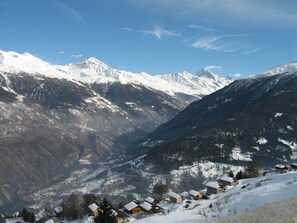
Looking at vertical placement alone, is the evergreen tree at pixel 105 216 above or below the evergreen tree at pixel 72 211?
above

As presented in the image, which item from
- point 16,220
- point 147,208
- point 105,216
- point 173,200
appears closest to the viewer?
point 105,216

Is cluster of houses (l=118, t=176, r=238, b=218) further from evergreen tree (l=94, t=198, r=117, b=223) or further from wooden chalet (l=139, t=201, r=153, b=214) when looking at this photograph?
evergreen tree (l=94, t=198, r=117, b=223)

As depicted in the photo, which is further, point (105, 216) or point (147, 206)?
point (147, 206)

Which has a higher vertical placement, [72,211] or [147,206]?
[72,211]

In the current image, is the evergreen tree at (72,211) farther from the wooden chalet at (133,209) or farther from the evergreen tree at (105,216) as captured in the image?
the evergreen tree at (105,216)

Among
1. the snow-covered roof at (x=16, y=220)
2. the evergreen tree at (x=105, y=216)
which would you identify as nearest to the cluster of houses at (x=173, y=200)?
the snow-covered roof at (x=16, y=220)

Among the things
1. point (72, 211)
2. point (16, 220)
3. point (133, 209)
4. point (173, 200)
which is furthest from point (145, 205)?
point (16, 220)

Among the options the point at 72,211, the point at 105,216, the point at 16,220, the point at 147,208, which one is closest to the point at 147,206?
the point at 147,208

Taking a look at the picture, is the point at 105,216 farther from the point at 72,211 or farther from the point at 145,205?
the point at 72,211

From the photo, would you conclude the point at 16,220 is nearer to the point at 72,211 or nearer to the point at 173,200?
the point at 72,211

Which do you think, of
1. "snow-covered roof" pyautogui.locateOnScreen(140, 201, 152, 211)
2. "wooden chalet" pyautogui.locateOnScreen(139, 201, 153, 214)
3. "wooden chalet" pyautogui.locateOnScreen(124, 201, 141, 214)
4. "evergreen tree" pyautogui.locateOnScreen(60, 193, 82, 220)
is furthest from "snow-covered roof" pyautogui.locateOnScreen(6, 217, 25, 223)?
"snow-covered roof" pyautogui.locateOnScreen(140, 201, 152, 211)

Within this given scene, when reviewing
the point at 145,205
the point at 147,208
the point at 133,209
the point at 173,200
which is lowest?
the point at 133,209

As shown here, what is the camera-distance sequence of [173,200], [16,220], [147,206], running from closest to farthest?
[147,206] < [173,200] < [16,220]

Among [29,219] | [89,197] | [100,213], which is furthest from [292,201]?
[29,219]
